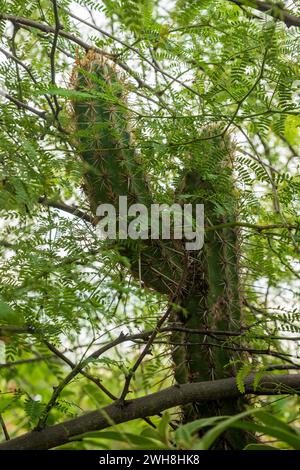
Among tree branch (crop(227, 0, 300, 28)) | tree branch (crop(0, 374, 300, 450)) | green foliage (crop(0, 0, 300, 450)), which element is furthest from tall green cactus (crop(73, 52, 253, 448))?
tree branch (crop(227, 0, 300, 28))

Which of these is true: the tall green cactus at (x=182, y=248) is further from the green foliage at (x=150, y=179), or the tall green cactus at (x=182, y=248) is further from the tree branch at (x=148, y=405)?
the tree branch at (x=148, y=405)

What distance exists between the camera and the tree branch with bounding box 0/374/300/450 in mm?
1500

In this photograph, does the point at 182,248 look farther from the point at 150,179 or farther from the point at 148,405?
the point at 148,405

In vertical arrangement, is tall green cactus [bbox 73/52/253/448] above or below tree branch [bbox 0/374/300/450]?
above

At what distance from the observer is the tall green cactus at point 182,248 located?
6.18 ft

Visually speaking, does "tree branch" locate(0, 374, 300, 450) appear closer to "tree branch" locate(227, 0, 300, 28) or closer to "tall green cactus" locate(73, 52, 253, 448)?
"tall green cactus" locate(73, 52, 253, 448)

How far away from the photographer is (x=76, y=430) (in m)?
1.51

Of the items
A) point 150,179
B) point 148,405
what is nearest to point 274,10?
point 150,179

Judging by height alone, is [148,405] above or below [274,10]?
below

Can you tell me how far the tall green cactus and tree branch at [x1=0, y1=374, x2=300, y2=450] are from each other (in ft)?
0.41

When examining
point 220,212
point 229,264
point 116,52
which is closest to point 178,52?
point 116,52

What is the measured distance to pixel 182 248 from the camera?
188 cm

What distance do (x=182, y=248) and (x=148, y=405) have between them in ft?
1.54
